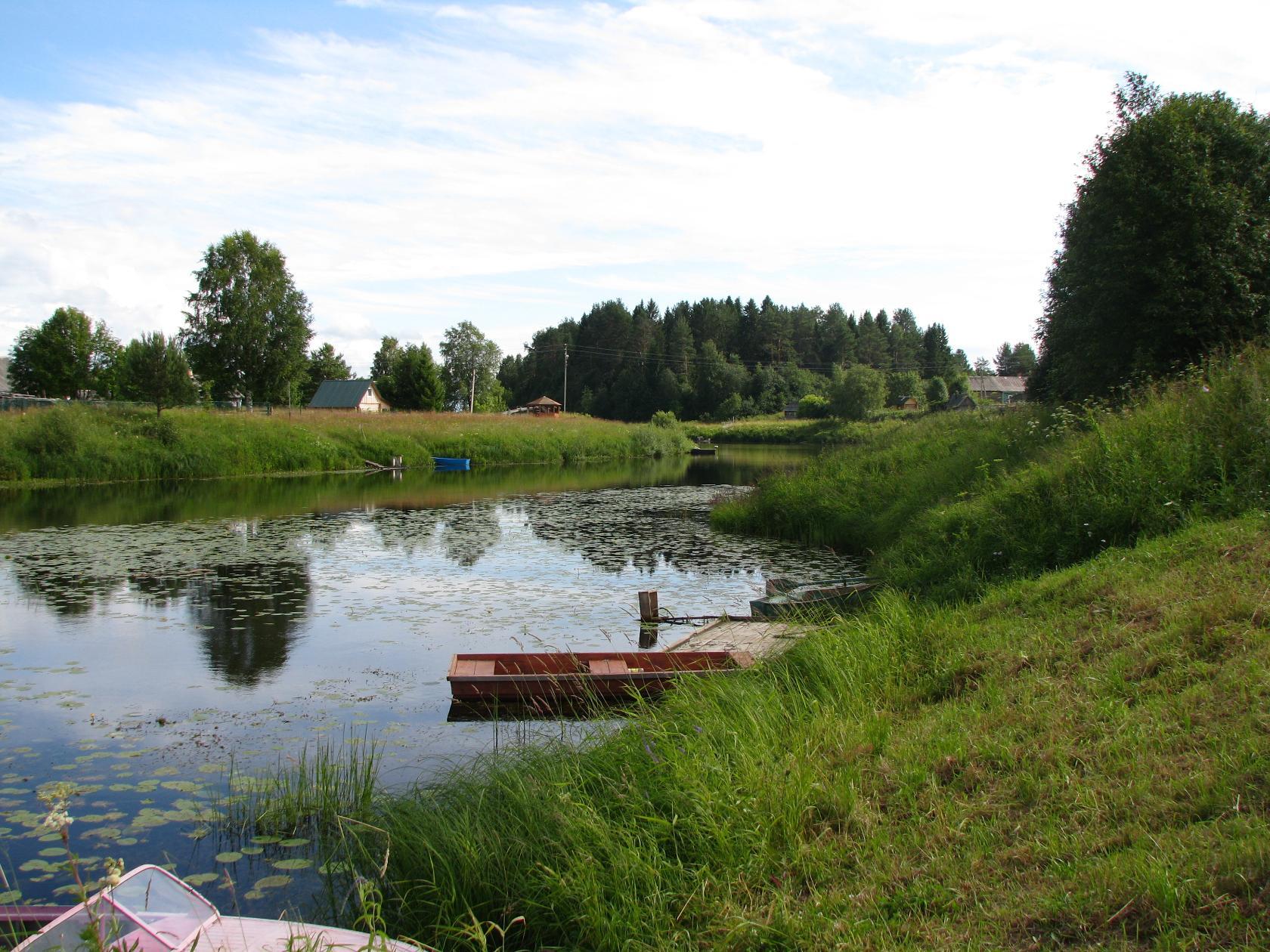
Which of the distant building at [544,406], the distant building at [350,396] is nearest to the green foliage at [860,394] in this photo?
the distant building at [544,406]

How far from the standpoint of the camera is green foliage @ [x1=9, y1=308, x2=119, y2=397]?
62.1 metres

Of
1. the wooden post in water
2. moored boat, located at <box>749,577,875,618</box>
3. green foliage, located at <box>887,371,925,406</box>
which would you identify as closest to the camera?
moored boat, located at <box>749,577,875,618</box>

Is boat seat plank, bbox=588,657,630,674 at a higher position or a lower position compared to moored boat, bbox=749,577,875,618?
lower

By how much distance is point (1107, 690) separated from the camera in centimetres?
600

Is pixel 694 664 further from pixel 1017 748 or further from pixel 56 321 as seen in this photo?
pixel 56 321

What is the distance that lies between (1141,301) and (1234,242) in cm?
167

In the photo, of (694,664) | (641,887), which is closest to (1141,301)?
(694,664)

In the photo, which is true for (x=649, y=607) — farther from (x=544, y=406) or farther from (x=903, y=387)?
(x=903, y=387)

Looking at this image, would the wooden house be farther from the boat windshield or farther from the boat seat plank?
the boat windshield

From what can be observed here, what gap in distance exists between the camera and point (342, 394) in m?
81.2

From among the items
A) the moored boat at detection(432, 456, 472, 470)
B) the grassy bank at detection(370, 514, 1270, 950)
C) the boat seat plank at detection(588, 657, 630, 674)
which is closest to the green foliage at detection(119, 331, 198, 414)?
the moored boat at detection(432, 456, 472, 470)

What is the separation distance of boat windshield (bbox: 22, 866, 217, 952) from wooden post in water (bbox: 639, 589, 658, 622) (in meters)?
8.96

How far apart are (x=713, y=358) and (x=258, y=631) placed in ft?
328

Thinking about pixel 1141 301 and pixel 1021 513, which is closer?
pixel 1021 513
